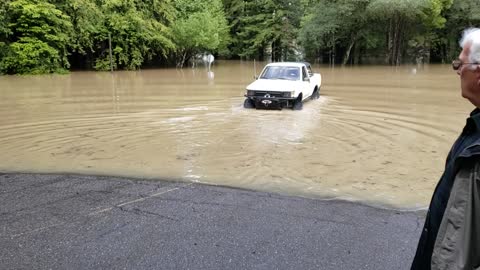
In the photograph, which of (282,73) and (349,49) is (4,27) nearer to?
(282,73)

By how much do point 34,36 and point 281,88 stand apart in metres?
22.5

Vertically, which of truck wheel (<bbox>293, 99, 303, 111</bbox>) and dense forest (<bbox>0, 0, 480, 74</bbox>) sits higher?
dense forest (<bbox>0, 0, 480, 74</bbox>)

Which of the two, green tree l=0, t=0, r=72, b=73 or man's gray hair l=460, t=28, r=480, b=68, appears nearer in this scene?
man's gray hair l=460, t=28, r=480, b=68

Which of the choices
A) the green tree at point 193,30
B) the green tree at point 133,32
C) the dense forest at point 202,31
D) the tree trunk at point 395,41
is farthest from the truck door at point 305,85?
the tree trunk at point 395,41

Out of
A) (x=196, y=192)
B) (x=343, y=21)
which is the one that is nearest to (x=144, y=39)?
(x=343, y=21)

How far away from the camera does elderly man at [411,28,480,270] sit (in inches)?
75.4

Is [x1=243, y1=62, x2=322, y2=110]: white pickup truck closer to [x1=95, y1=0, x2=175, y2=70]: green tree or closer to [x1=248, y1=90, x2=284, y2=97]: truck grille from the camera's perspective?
[x1=248, y1=90, x2=284, y2=97]: truck grille

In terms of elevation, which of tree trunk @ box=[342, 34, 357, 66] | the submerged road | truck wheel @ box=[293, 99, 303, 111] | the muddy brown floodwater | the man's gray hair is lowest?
the submerged road

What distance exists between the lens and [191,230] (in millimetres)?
4867

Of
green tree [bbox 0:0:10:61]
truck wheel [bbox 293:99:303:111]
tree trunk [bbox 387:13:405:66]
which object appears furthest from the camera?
tree trunk [bbox 387:13:405:66]

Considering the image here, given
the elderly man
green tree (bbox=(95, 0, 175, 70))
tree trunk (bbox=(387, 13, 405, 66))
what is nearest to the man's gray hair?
the elderly man

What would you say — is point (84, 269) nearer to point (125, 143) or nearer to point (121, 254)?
point (121, 254)

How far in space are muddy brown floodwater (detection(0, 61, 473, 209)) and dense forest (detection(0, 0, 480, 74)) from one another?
45.0 ft

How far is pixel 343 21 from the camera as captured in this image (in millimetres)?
38938
